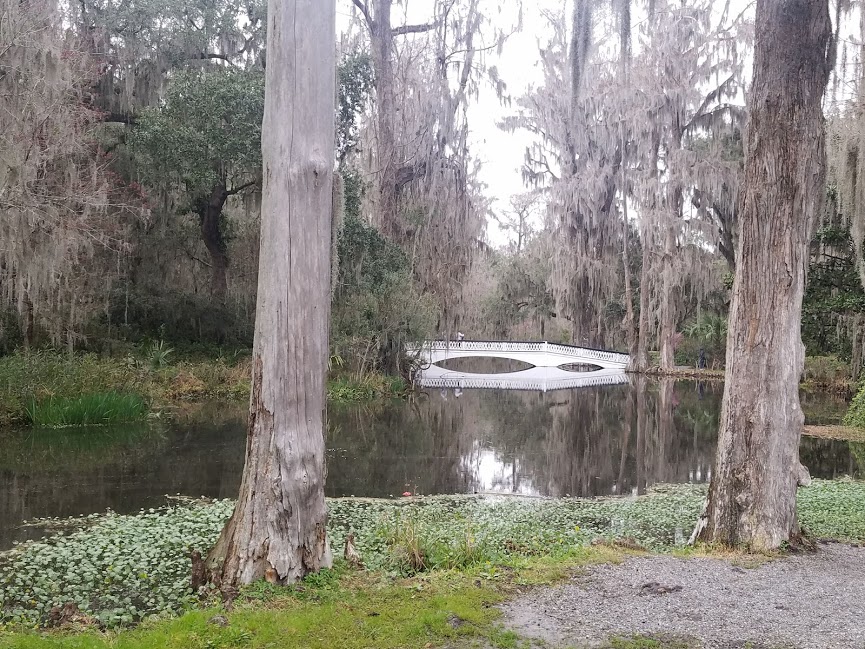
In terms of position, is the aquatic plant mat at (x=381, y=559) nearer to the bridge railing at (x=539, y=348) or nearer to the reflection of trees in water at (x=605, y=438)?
the reflection of trees in water at (x=605, y=438)

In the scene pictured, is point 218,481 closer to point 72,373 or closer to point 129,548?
point 129,548

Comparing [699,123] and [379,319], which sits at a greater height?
[699,123]

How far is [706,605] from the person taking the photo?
4.00m


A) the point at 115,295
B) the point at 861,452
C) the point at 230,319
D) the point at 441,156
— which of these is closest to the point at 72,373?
the point at 115,295

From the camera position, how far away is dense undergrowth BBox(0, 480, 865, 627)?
A: 479 cm

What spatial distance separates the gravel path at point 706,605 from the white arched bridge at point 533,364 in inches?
912

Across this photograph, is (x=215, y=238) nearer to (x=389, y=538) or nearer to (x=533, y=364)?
(x=533, y=364)

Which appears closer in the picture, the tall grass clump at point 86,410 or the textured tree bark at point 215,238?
the tall grass clump at point 86,410

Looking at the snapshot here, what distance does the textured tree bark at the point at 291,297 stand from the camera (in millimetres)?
4648

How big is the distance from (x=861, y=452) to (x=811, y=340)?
38.6 feet

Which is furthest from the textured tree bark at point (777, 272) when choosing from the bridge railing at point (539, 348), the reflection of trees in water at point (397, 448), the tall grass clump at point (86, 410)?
the bridge railing at point (539, 348)

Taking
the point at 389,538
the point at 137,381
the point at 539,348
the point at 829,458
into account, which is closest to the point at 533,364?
the point at 539,348

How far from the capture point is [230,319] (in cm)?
2309

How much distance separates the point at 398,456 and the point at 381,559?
641 centimetres
